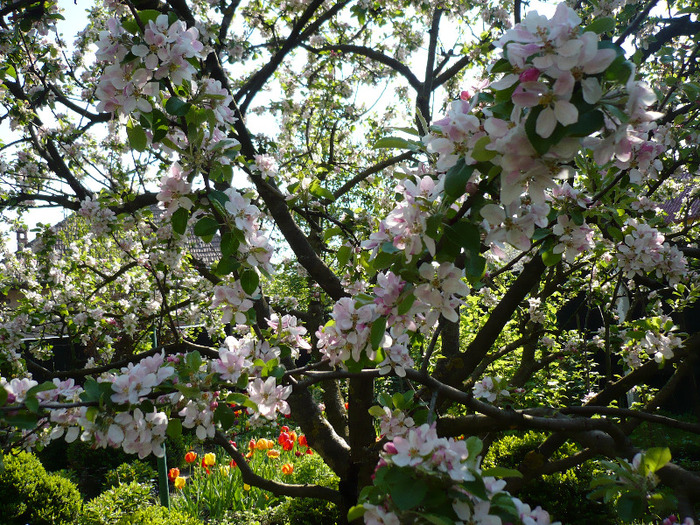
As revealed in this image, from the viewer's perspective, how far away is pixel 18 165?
4.43 m

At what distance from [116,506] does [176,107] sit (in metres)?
3.75

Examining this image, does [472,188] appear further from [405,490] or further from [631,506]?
[631,506]

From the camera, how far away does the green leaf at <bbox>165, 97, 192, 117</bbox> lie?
4.23 feet

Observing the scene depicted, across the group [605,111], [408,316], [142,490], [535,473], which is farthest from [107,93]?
[142,490]

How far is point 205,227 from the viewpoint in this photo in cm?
141

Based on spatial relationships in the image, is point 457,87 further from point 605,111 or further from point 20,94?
point 605,111

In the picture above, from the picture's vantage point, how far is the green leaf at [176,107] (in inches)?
50.8

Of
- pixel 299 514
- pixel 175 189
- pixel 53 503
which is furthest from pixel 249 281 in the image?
pixel 53 503

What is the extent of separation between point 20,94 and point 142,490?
309cm

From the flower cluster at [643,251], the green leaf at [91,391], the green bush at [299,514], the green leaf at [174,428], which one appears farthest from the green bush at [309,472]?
the green leaf at [91,391]

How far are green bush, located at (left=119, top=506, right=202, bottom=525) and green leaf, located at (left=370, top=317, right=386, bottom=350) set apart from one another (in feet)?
10.7

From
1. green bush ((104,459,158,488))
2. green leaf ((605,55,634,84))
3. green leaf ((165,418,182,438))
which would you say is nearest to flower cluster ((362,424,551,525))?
green leaf ((165,418,182,438))

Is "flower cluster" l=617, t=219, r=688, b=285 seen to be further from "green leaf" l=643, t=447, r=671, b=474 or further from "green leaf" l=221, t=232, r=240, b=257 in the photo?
"green leaf" l=221, t=232, r=240, b=257

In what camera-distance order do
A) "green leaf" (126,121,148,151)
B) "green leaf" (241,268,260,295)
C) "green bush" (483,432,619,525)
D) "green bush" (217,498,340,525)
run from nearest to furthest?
"green leaf" (126,121,148,151), "green leaf" (241,268,260,295), "green bush" (217,498,340,525), "green bush" (483,432,619,525)
